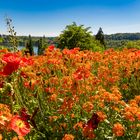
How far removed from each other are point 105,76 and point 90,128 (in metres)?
2.74

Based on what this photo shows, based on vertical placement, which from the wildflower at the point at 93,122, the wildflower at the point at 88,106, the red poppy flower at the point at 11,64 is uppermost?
the red poppy flower at the point at 11,64

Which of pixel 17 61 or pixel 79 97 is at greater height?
pixel 17 61

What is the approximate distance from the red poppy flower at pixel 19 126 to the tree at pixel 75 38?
30533 mm

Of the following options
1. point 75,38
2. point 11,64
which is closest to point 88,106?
point 11,64

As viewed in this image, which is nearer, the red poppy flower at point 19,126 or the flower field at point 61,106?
the red poppy flower at point 19,126

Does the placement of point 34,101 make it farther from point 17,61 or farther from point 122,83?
point 122,83

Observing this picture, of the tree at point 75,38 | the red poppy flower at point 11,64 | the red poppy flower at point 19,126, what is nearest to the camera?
the red poppy flower at point 19,126

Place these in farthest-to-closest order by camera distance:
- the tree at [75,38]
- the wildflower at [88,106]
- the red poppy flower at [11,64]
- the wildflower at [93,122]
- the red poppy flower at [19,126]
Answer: the tree at [75,38] → the wildflower at [88,106] → the wildflower at [93,122] → the red poppy flower at [11,64] → the red poppy flower at [19,126]

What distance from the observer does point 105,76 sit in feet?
24.6

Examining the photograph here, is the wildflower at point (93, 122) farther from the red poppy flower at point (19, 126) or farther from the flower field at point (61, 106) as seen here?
the red poppy flower at point (19, 126)

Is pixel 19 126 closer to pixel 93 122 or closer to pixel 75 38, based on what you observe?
pixel 93 122

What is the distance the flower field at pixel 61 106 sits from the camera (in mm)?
4621

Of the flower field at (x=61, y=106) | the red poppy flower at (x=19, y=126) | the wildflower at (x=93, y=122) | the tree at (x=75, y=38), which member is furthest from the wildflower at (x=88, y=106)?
the tree at (x=75, y=38)

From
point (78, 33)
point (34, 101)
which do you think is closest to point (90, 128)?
point (34, 101)
